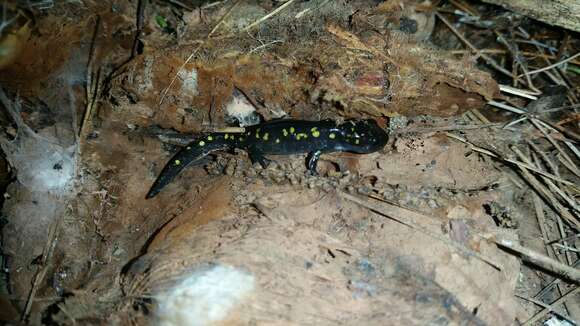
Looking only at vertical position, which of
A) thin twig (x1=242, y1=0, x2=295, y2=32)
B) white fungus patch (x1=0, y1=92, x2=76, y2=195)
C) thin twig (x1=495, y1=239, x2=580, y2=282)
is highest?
thin twig (x1=242, y1=0, x2=295, y2=32)

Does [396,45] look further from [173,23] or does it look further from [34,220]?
[34,220]

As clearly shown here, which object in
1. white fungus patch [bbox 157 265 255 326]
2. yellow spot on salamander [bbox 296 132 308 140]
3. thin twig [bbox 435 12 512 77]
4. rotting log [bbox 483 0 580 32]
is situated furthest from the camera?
thin twig [bbox 435 12 512 77]

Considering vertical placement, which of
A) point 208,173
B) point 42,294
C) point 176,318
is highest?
point 176,318

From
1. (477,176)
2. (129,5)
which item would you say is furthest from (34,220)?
(477,176)

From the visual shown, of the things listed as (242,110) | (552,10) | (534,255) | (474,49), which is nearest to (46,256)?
(242,110)

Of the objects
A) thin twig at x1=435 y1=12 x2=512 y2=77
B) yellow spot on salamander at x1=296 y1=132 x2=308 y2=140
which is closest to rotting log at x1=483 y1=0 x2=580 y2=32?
thin twig at x1=435 y1=12 x2=512 y2=77

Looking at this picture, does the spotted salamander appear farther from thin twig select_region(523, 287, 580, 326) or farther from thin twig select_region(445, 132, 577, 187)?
thin twig select_region(523, 287, 580, 326)
